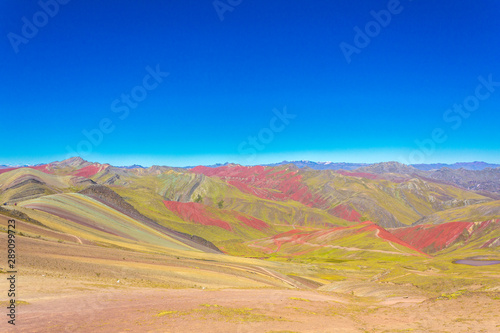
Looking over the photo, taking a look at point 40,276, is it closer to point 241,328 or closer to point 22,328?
point 22,328

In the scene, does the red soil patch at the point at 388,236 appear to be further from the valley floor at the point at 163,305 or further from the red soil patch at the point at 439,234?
the valley floor at the point at 163,305

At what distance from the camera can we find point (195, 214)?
175 m

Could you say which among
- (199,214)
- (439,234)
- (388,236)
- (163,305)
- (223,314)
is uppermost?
(199,214)

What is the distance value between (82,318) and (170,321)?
5287mm

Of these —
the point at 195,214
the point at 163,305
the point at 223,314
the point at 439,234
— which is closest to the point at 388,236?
the point at 439,234

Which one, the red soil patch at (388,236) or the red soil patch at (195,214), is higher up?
the red soil patch at (195,214)

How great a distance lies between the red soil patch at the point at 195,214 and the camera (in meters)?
171

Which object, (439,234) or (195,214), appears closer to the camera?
(439,234)

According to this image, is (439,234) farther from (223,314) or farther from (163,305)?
(163,305)

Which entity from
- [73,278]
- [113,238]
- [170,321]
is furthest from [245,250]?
[170,321]

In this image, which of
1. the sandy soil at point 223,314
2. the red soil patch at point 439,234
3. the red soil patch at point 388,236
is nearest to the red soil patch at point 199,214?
the red soil patch at point 388,236

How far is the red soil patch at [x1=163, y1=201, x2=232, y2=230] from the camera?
17138cm

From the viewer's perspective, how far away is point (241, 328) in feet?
63.5

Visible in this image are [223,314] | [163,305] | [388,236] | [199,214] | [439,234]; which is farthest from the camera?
[199,214]
